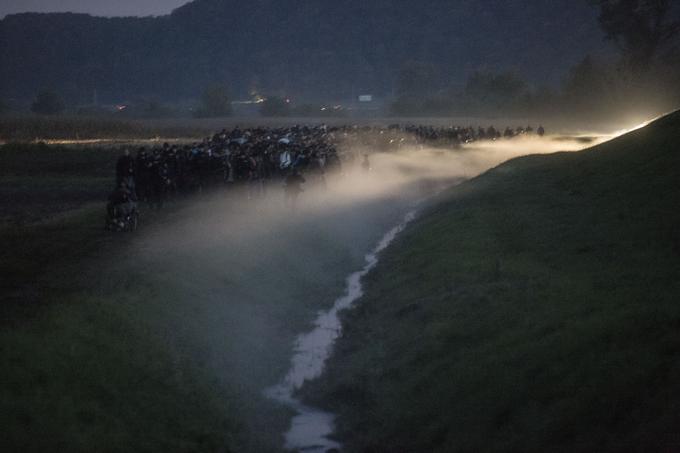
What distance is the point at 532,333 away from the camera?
61.2ft

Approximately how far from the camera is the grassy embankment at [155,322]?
14461 millimetres

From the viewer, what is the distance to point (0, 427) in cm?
1255

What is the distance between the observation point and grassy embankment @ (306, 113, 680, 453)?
549 inches

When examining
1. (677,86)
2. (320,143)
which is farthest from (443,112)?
(320,143)

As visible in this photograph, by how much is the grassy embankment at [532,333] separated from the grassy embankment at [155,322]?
2.08m

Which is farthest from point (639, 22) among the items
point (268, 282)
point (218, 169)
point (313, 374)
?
point (313, 374)

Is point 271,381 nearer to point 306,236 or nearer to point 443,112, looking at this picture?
point 306,236

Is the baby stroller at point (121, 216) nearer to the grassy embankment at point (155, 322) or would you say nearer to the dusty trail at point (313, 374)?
the grassy embankment at point (155, 322)

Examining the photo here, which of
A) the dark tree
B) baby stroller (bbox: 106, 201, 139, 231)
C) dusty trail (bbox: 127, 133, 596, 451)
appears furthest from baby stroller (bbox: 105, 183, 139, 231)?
the dark tree

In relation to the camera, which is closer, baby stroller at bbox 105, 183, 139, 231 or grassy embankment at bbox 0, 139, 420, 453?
grassy embankment at bbox 0, 139, 420, 453

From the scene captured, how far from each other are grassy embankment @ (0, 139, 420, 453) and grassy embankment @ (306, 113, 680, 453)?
2.08 metres

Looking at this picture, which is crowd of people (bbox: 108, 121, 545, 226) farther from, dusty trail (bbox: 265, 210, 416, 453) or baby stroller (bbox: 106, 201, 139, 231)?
dusty trail (bbox: 265, 210, 416, 453)

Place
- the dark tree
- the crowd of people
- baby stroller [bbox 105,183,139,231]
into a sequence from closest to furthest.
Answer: baby stroller [bbox 105,183,139,231] → the crowd of people → the dark tree

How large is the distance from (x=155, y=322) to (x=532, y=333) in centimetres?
813
